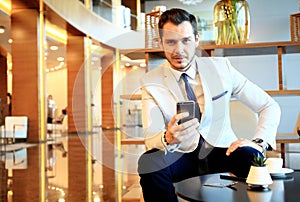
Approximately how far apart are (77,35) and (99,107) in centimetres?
1054

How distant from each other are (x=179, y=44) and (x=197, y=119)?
0.88 feet

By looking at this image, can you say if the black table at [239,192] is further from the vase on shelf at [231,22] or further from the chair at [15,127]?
the chair at [15,127]

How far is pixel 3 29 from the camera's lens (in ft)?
34.8

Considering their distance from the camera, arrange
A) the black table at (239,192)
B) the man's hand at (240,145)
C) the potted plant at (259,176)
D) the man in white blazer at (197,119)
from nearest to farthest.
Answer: the black table at (239,192) → the potted plant at (259,176) → the man in white blazer at (197,119) → the man's hand at (240,145)

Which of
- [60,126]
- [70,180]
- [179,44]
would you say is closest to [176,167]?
[179,44]

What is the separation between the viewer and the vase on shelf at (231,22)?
111 inches

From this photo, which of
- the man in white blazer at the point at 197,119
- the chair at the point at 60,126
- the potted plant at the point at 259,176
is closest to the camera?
the potted plant at the point at 259,176

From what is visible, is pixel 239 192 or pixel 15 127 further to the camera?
pixel 15 127

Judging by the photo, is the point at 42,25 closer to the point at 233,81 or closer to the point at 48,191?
the point at 48,191

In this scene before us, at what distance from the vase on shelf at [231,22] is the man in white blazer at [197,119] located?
1062mm

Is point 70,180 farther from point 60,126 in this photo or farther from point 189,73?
point 60,126

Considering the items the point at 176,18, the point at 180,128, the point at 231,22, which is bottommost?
the point at 180,128

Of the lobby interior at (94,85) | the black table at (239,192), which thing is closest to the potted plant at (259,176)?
the black table at (239,192)

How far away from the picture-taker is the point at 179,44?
57.2 inches
